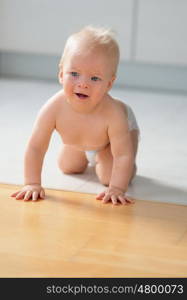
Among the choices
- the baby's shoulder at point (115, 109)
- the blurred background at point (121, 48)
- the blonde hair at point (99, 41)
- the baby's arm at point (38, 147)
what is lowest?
the blurred background at point (121, 48)

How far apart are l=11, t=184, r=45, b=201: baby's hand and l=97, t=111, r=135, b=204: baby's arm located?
0.15m

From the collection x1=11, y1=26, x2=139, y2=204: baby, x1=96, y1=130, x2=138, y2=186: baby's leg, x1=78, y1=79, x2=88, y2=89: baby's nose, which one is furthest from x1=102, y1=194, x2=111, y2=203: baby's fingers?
x1=78, y1=79, x2=88, y2=89: baby's nose

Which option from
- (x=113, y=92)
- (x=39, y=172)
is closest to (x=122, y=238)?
(x=39, y=172)

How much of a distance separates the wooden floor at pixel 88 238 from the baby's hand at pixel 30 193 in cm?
2

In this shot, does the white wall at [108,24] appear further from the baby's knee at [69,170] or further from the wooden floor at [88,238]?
the wooden floor at [88,238]

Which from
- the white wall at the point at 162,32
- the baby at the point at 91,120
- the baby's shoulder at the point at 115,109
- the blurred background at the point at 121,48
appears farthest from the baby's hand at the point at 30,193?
the white wall at the point at 162,32

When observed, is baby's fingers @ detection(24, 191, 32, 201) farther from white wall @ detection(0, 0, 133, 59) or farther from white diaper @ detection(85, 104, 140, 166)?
white wall @ detection(0, 0, 133, 59)

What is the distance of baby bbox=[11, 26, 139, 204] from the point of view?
5.91 feet

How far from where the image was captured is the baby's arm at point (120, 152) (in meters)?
1.86

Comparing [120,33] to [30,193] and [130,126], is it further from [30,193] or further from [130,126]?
[30,193]

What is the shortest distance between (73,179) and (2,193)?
0.22m

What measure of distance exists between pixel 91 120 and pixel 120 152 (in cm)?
10

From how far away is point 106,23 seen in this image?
11.1 feet

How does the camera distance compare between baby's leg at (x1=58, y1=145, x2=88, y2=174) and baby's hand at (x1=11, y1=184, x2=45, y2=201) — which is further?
baby's leg at (x1=58, y1=145, x2=88, y2=174)
